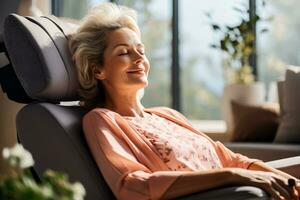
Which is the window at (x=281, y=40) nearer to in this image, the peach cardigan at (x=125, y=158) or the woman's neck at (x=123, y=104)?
the woman's neck at (x=123, y=104)

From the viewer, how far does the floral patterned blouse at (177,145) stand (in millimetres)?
2125

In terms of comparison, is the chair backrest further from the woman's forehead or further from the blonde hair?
the woman's forehead

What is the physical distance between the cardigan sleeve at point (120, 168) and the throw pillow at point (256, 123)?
6.65ft

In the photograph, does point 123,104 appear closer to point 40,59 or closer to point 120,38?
point 120,38

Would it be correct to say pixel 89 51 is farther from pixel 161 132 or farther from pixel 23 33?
pixel 161 132

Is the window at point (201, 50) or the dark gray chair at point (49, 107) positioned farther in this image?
the window at point (201, 50)

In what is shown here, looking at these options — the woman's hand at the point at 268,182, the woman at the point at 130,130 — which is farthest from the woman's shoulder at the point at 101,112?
the woman's hand at the point at 268,182

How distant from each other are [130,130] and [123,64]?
0.26 meters

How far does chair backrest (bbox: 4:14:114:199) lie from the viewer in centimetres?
206

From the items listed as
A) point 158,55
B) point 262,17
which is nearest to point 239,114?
point 262,17

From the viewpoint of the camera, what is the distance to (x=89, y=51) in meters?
2.29

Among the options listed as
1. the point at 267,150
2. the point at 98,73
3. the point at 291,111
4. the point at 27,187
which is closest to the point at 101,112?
the point at 98,73

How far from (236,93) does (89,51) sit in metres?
2.40

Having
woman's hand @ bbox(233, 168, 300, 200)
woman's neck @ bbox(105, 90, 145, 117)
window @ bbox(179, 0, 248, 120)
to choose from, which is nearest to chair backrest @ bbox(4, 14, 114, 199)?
woman's neck @ bbox(105, 90, 145, 117)
